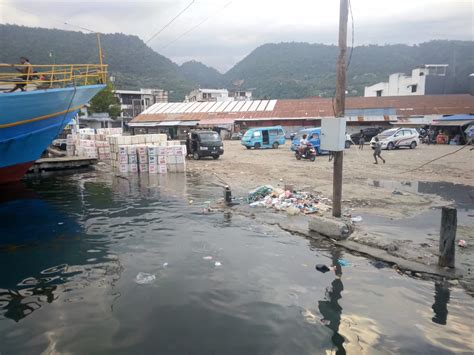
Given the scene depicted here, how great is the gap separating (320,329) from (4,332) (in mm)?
3818

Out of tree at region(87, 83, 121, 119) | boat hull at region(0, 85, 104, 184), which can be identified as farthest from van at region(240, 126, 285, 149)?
tree at region(87, 83, 121, 119)

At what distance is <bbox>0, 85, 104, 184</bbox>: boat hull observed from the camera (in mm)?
12047

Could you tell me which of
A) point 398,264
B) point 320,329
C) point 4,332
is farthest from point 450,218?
point 4,332

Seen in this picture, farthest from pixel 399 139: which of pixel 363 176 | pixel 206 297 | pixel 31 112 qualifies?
pixel 206 297

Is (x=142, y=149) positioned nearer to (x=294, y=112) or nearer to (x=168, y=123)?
(x=294, y=112)

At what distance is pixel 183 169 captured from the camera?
654 inches

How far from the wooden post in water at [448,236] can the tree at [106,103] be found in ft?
164

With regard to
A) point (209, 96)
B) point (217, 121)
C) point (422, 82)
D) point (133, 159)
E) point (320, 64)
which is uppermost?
point (320, 64)

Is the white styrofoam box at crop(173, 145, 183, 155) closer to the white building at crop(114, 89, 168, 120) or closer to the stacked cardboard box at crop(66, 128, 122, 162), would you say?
the stacked cardboard box at crop(66, 128, 122, 162)

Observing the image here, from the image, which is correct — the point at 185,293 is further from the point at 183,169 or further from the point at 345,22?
the point at 183,169

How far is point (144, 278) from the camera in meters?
5.64

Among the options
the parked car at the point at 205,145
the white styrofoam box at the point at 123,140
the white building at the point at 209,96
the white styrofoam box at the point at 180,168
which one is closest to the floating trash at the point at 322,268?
the white styrofoam box at the point at 180,168

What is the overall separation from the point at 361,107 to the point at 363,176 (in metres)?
28.2

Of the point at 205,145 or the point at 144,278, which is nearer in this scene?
the point at 144,278
